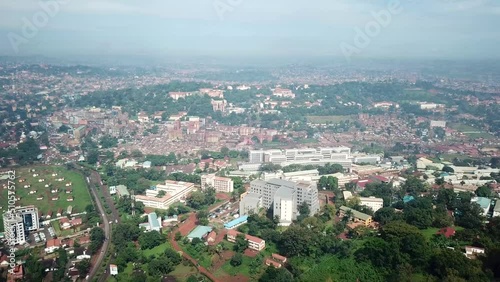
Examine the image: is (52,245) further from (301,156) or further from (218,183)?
(301,156)

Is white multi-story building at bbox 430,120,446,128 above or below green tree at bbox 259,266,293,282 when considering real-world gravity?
below

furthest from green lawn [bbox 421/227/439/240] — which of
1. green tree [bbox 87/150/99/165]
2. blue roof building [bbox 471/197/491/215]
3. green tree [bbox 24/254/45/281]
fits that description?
green tree [bbox 87/150/99/165]

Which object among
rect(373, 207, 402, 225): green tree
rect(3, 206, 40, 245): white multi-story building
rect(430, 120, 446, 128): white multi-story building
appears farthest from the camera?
rect(430, 120, 446, 128): white multi-story building

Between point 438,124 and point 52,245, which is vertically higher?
point 52,245

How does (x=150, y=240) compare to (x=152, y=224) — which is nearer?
(x=150, y=240)

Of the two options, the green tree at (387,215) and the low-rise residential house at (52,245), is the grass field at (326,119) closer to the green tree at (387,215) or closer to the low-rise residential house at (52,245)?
the green tree at (387,215)

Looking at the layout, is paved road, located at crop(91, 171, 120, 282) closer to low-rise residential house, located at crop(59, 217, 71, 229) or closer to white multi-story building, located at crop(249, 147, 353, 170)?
low-rise residential house, located at crop(59, 217, 71, 229)

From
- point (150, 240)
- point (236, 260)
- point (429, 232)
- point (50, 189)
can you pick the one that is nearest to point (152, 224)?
point (150, 240)
